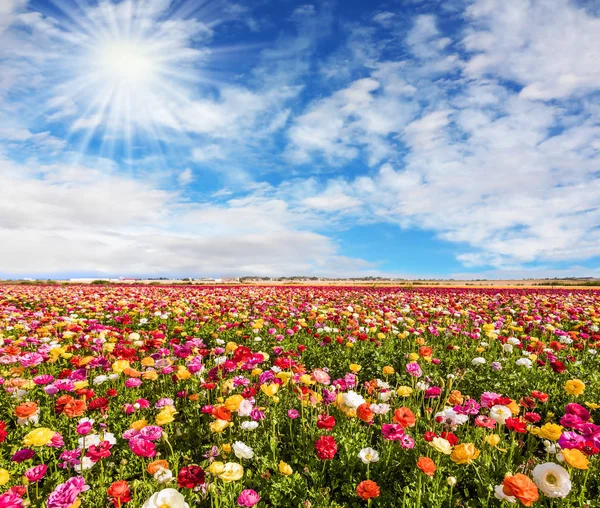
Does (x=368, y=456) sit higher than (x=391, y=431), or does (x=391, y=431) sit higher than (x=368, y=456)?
(x=391, y=431)

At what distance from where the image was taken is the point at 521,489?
2074mm

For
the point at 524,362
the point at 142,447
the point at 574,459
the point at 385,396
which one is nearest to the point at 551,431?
the point at 574,459

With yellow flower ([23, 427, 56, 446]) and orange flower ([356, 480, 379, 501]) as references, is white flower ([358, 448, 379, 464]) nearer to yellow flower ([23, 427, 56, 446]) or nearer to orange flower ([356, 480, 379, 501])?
orange flower ([356, 480, 379, 501])

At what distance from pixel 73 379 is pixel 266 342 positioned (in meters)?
4.09

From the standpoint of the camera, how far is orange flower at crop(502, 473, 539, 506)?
2.06m

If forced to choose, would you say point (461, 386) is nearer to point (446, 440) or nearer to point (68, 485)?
point (446, 440)

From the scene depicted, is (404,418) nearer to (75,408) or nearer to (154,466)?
(154,466)

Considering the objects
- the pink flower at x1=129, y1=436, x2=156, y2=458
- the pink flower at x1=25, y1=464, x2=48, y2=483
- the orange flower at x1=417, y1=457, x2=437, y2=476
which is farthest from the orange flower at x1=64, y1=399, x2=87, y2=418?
the orange flower at x1=417, y1=457, x2=437, y2=476

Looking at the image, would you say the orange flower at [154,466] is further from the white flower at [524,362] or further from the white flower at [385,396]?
the white flower at [524,362]

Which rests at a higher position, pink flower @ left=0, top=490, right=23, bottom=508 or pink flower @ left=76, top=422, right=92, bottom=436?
pink flower @ left=76, top=422, right=92, bottom=436

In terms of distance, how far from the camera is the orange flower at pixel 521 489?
2.06 meters

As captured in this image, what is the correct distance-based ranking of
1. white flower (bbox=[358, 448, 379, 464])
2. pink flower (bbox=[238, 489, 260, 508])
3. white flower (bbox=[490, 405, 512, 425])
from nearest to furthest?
pink flower (bbox=[238, 489, 260, 508]), white flower (bbox=[358, 448, 379, 464]), white flower (bbox=[490, 405, 512, 425])

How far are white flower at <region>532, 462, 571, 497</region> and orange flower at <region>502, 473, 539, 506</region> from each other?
0.29 metres

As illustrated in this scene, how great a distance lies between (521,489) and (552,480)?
44 cm
